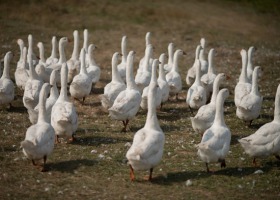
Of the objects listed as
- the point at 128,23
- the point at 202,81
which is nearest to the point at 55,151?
the point at 202,81

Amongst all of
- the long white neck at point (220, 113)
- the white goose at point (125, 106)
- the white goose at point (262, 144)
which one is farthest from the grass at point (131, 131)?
the long white neck at point (220, 113)

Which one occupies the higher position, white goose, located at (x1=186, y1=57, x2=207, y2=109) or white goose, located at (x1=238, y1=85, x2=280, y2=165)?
white goose, located at (x1=186, y1=57, x2=207, y2=109)

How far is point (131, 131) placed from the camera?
1579 cm

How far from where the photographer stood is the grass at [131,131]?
1138 cm

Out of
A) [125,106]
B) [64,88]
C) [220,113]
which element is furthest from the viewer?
[125,106]

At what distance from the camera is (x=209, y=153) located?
11.9m

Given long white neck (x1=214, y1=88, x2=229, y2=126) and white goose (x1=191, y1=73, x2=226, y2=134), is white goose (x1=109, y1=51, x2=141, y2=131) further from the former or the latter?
long white neck (x1=214, y1=88, x2=229, y2=126)

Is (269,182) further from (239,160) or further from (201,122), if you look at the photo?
(201,122)

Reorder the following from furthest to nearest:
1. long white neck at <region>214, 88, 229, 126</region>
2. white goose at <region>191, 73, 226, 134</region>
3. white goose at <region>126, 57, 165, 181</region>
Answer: white goose at <region>191, 73, 226, 134</region>, long white neck at <region>214, 88, 229, 126</region>, white goose at <region>126, 57, 165, 181</region>

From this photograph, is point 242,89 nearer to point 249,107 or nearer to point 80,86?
point 249,107

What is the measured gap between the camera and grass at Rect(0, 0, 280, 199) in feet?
37.3

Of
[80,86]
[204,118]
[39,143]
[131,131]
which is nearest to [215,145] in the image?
[204,118]

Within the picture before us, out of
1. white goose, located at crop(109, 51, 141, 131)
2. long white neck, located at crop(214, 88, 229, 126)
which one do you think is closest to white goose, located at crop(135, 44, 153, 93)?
white goose, located at crop(109, 51, 141, 131)

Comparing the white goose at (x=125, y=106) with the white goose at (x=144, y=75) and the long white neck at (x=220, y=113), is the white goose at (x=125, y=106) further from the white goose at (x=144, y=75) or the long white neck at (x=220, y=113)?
the long white neck at (x=220, y=113)
